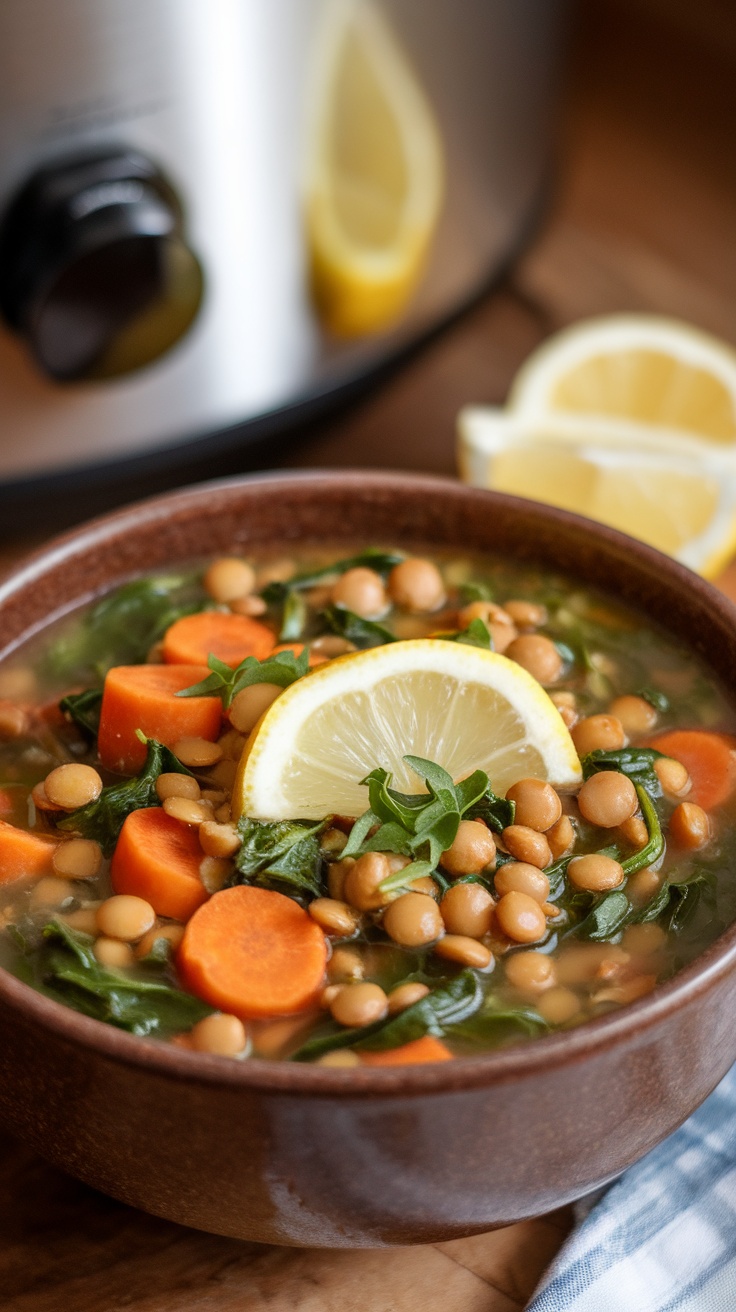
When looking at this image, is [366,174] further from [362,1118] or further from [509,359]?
[362,1118]

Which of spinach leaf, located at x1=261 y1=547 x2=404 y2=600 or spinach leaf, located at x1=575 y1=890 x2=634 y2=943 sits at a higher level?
spinach leaf, located at x1=261 y1=547 x2=404 y2=600

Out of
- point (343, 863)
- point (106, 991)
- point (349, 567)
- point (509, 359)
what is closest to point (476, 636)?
point (349, 567)

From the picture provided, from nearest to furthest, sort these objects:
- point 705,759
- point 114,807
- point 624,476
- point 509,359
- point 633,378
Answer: point 114,807
point 705,759
point 624,476
point 633,378
point 509,359

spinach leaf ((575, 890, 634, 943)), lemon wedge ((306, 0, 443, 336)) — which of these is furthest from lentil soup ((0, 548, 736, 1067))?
lemon wedge ((306, 0, 443, 336))

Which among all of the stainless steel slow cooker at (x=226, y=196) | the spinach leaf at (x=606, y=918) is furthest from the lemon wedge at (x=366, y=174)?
the spinach leaf at (x=606, y=918)

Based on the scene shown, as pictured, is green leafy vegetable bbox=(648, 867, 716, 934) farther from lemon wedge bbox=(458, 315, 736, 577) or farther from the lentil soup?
lemon wedge bbox=(458, 315, 736, 577)

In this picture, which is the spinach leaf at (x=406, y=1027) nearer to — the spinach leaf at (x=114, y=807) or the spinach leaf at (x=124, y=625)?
the spinach leaf at (x=114, y=807)

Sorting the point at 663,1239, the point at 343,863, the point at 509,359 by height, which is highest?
the point at 343,863
